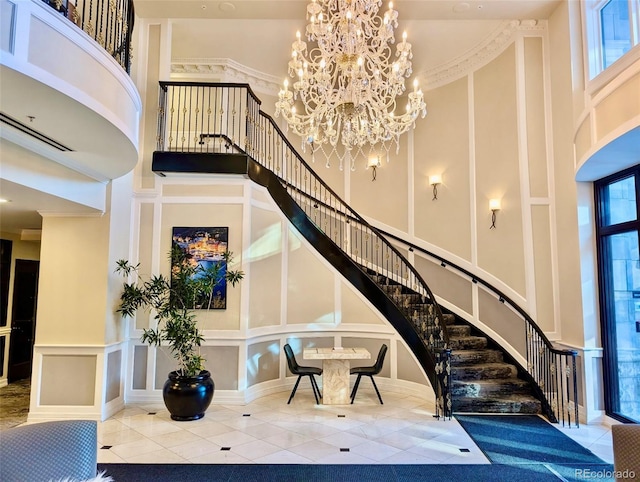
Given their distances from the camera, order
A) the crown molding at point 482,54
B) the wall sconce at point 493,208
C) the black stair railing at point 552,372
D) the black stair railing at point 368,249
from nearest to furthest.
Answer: the black stair railing at point 552,372
the black stair railing at point 368,249
the crown molding at point 482,54
the wall sconce at point 493,208

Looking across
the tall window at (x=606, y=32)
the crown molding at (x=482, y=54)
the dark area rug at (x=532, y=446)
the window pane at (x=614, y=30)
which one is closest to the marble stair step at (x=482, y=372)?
the dark area rug at (x=532, y=446)

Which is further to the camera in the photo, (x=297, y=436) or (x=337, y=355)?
(x=337, y=355)

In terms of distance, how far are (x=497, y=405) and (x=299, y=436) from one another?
258cm

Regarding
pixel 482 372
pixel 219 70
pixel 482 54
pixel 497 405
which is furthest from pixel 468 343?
pixel 219 70

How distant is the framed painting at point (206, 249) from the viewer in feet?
18.8

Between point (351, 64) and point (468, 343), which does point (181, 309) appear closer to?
point (351, 64)

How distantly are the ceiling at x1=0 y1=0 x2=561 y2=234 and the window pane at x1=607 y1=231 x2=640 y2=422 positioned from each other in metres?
3.35

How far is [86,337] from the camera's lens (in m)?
5.06

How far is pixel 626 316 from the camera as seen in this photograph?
4.75 metres

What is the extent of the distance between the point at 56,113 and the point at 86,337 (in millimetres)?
3030

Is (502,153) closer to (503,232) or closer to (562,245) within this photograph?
(503,232)

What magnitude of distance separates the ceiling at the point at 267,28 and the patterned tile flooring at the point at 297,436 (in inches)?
106

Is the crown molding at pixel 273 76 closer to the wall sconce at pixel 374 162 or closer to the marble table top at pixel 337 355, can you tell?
the wall sconce at pixel 374 162

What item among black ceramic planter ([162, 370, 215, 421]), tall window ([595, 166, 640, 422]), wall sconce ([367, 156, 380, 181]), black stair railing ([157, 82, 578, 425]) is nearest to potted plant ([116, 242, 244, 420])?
black ceramic planter ([162, 370, 215, 421])
